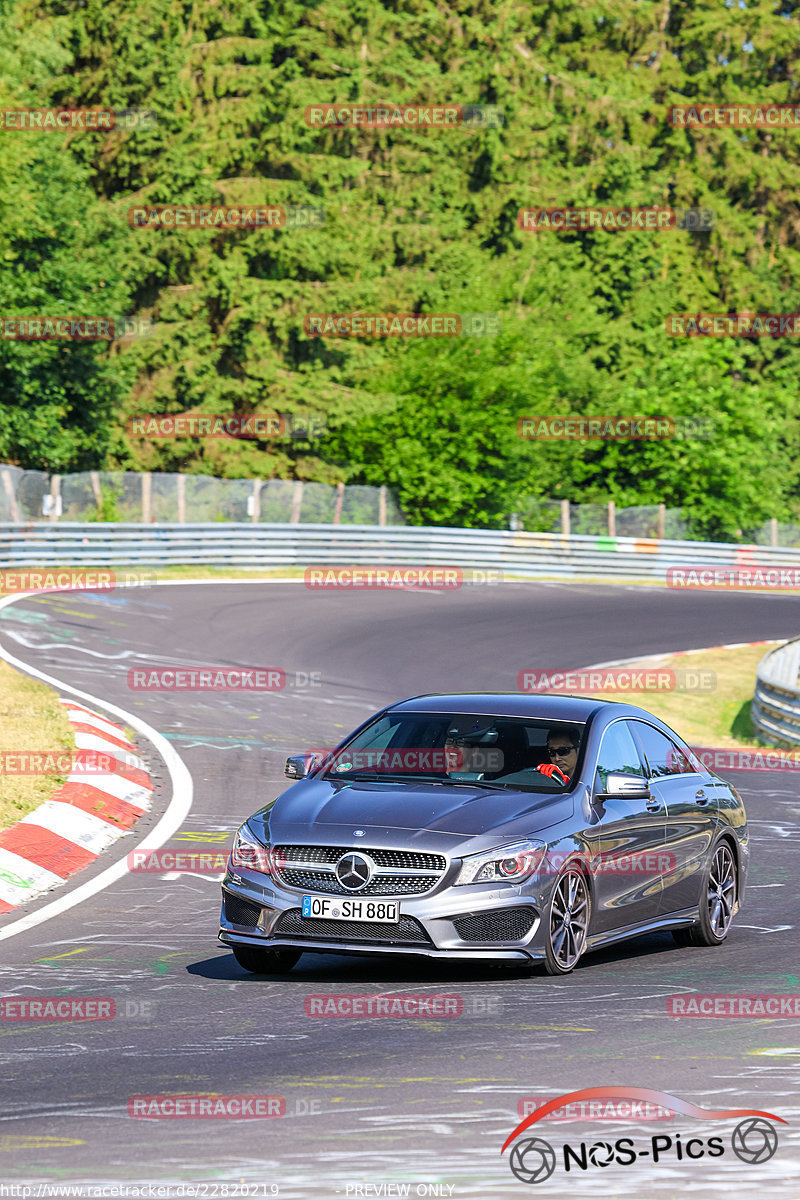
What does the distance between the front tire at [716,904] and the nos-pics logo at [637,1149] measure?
4.17 meters

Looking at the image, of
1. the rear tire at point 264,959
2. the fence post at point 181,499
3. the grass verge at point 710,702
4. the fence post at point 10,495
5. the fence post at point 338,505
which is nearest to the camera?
the rear tire at point 264,959

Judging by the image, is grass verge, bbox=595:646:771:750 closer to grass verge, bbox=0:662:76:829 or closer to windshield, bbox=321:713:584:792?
grass verge, bbox=0:662:76:829

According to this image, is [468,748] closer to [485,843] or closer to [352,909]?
[485,843]

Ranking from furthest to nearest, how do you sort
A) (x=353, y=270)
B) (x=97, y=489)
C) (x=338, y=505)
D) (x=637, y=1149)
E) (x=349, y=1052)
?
(x=353, y=270) < (x=338, y=505) < (x=97, y=489) < (x=349, y=1052) < (x=637, y=1149)

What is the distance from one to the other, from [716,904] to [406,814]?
2.61 metres

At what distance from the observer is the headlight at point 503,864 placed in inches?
328

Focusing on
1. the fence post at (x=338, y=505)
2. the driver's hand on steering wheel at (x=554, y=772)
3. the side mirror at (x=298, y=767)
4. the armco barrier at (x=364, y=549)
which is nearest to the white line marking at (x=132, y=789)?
the side mirror at (x=298, y=767)

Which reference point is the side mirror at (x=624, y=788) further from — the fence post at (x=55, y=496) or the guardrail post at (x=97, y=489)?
the guardrail post at (x=97, y=489)

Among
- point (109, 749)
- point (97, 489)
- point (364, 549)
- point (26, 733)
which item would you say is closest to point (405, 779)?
point (109, 749)

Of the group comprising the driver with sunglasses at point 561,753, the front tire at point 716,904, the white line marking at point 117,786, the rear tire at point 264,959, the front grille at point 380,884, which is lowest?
the white line marking at point 117,786

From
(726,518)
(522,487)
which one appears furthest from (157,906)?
(726,518)

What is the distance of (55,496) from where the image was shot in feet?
123

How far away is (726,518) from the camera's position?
57344mm

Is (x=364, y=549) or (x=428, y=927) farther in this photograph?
(x=364, y=549)
